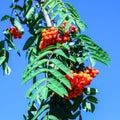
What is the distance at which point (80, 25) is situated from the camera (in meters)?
3.39

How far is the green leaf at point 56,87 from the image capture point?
288 centimetres

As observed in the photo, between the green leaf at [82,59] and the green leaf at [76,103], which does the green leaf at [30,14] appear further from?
the green leaf at [76,103]

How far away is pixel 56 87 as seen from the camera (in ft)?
9.61

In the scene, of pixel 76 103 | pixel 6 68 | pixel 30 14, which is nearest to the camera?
pixel 76 103

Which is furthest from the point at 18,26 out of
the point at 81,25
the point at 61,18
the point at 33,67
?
the point at 33,67

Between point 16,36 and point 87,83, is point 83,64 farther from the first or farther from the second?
point 16,36

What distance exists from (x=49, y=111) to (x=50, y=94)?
0.47ft

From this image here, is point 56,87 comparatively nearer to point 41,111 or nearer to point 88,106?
point 41,111

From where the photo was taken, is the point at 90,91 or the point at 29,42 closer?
the point at 90,91

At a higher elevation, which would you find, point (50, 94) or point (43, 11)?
point (43, 11)

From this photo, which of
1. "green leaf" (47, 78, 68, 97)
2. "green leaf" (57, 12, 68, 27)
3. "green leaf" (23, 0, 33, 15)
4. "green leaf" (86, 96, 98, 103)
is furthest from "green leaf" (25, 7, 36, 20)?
"green leaf" (47, 78, 68, 97)

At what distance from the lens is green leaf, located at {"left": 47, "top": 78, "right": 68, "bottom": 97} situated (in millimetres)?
2877

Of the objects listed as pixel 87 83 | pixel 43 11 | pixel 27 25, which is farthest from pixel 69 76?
pixel 27 25

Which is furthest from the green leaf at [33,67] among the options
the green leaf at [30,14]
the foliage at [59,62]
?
the green leaf at [30,14]
